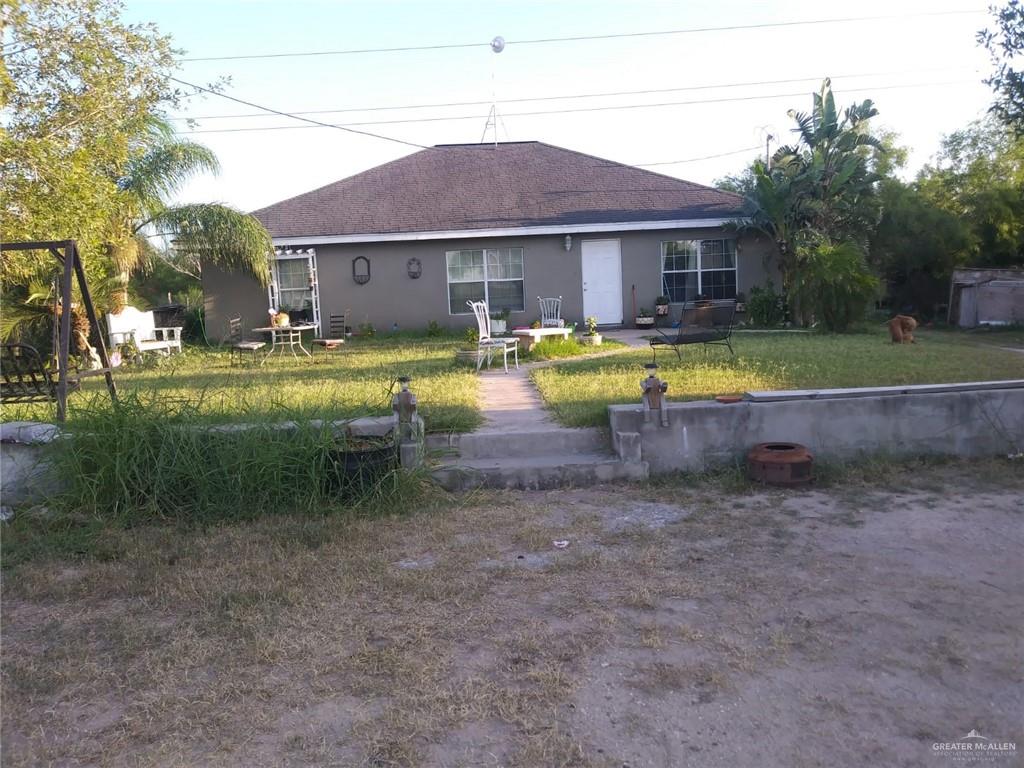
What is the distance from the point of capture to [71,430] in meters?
5.43

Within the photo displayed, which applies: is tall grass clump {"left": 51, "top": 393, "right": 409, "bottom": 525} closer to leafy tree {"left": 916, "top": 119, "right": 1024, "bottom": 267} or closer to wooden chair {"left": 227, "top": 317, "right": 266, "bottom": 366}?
wooden chair {"left": 227, "top": 317, "right": 266, "bottom": 366}

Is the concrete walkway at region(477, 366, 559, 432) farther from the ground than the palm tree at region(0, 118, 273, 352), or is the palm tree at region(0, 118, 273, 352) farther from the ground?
the palm tree at region(0, 118, 273, 352)

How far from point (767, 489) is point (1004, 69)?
5492 mm

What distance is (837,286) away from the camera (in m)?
14.6

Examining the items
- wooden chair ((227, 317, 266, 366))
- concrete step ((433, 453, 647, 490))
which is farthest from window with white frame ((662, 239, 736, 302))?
concrete step ((433, 453, 647, 490))

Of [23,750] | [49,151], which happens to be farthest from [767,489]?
[49,151]

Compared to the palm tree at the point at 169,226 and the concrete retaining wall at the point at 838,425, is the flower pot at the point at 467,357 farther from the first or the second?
the palm tree at the point at 169,226

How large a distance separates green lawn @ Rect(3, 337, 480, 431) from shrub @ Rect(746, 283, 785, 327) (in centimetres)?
647

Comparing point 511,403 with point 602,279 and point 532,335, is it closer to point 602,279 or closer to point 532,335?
point 532,335

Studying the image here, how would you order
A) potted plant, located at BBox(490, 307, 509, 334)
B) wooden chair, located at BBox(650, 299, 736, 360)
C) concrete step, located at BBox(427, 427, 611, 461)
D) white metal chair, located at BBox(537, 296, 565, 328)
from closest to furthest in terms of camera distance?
concrete step, located at BBox(427, 427, 611, 461)
wooden chair, located at BBox(650, 299, 736, 360)
potted plant, located at BBox(490, 307, 509, 334)
white metal chair, located at BBox(537, 296, 565, 328)

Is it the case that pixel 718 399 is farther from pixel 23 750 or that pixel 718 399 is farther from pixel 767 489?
pixel 23 750

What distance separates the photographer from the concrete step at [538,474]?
5.70 meters

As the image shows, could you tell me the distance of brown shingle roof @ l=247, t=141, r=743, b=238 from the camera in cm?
1720
